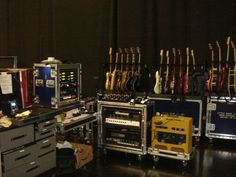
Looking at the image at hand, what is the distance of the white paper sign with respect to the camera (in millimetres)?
3087

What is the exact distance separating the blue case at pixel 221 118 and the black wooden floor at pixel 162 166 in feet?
1.03

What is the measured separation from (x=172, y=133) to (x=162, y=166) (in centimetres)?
42

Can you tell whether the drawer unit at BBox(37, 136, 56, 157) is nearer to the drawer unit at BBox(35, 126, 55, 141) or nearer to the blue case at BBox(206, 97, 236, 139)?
the drawer unit at BBox(35, 126, 55, 141)

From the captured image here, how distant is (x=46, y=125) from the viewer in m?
3.09

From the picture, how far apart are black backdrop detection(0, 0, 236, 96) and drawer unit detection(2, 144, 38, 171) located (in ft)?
9.39

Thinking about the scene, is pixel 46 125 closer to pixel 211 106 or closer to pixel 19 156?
pixel 19 156

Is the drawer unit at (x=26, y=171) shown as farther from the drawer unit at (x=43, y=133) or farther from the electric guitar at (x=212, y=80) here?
the electric guitar at (x=212, y=80)

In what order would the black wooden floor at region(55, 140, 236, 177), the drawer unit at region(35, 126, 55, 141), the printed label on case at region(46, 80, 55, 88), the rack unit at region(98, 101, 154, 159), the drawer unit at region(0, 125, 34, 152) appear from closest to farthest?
the drawer unit at region(0, 125, 34, 152) → the drawer unit at region(35, 126, 55, 141) → the printed label on case at region(46, 80, 55, 88) → the black wooden floor at region(55, 140, 236, 177) → the rack unit at region(98, 101, 154, 159)

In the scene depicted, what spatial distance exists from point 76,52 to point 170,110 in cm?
219

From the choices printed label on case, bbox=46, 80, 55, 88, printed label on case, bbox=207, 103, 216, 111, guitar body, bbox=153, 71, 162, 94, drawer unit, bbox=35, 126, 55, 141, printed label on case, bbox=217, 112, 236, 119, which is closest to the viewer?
drawer unit, bbox=35, 126, 55, 141

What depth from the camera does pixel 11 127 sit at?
8.79 ft

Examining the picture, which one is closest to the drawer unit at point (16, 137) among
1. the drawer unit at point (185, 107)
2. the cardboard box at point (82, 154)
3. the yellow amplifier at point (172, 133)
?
the cardboard box at point (82, 154)

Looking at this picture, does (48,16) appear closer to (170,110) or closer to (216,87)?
(170,110)

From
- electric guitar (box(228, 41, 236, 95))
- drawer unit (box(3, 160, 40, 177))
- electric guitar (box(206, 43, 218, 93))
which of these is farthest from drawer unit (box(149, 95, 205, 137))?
drawer unit (box(3, 160, 40, 177))
